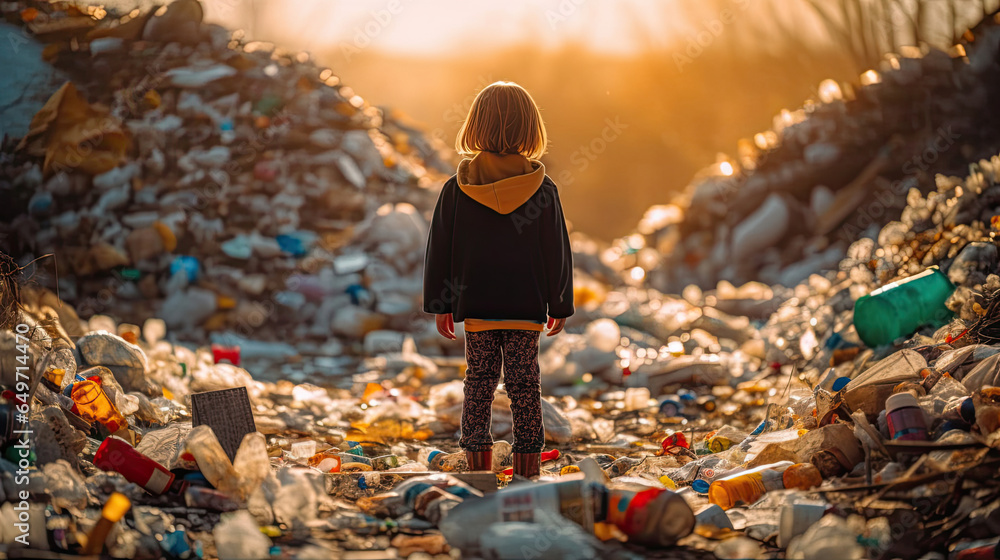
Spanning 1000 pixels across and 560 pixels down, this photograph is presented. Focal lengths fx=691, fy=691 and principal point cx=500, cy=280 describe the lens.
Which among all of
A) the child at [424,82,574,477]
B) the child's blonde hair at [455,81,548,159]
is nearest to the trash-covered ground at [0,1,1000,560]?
the child at [424,82,574,477]

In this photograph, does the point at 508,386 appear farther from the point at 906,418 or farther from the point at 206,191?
the point at 206,191

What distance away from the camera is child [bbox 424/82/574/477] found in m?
1.97

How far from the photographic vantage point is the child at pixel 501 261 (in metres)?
1.97

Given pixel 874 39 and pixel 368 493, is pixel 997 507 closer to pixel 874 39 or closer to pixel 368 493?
pixel 368 493

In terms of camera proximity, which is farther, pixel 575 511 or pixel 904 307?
pixel 904 307

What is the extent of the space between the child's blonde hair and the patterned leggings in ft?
1.78

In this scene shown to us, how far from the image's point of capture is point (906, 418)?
179 cm

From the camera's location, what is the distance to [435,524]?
A: 1665 mm

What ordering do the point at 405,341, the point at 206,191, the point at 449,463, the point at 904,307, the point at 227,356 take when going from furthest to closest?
the point at 206,191 < the point at 405,341 < the point at 227,356 < the point at 904,307 < the point at 449,463

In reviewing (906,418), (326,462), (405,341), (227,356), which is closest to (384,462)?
(326,462)

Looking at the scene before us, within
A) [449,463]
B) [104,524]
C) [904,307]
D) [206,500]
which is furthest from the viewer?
[904,307]

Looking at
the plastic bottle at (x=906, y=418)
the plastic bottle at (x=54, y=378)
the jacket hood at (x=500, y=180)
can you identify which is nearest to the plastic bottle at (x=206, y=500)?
the plastic bottle at (x=54, y=378)

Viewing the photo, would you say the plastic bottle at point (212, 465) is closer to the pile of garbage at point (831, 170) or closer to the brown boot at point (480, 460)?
the brown boot at point (480, 460)

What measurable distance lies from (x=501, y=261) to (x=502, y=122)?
0.40m
